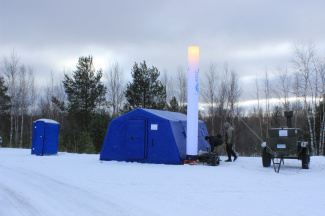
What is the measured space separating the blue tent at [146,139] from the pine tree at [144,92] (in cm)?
1675

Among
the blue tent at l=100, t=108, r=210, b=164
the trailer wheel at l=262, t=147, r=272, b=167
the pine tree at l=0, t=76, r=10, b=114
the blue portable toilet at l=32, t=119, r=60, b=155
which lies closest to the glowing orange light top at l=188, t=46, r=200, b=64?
the blue tent at l=100, t=108, r=210, b=164

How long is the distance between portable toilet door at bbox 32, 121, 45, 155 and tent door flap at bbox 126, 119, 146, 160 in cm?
589

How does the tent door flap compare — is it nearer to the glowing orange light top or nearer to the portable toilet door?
the glowing orange light top

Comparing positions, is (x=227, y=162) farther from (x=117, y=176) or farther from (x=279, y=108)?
(x=279, y=108)

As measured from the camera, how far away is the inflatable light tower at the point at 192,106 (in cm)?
1152

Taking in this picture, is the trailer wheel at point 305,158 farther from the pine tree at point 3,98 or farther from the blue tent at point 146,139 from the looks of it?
the pine tree at point 3,98

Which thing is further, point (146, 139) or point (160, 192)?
point (146, 139)

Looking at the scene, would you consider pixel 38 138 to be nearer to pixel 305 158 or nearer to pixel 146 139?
pixel 146 139

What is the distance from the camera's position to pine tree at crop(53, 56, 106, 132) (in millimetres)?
31344

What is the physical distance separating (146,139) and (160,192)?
18.4 feet

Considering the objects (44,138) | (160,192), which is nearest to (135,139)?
(160,192)

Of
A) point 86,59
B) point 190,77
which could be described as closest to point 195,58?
point 190,77

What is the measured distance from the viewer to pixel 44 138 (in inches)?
602

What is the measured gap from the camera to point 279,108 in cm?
3744
